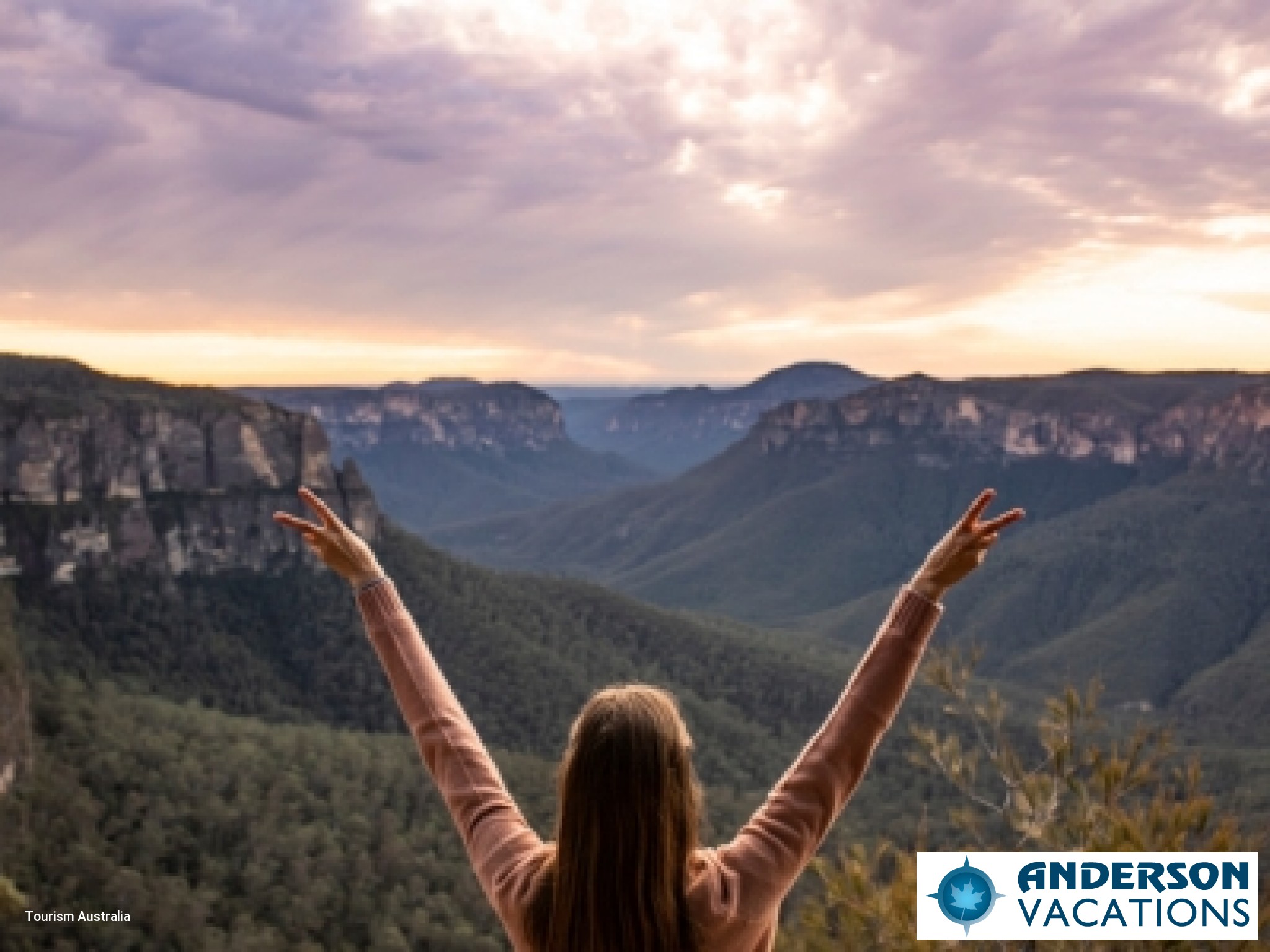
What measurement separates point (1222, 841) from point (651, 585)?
7232 inches

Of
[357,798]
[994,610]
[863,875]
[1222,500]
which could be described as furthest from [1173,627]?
[863,875]

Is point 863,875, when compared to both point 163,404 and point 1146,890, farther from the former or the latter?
point 163,404

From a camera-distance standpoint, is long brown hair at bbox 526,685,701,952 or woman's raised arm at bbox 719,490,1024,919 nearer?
long brown hair at bbox 526,685,701,952

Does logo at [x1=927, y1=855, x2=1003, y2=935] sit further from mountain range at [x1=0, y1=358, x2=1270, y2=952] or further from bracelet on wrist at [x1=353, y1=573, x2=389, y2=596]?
bracelet on wrist at [x1=353, y1=573, x2=389, y2=596]

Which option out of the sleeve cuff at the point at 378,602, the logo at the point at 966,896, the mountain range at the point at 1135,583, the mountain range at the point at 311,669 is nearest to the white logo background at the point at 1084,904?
the logo at the point at 966,896

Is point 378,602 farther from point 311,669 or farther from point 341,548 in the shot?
point 311,669

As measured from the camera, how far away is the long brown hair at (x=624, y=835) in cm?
299

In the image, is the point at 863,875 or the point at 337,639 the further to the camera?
the point at 337,639

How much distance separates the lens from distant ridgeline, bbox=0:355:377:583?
79.8 meters

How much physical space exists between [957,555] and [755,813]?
3.34 feet

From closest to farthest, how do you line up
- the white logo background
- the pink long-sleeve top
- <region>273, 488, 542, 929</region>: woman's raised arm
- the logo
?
the pink long-sleeve top, <region>273, 488, 542, 929</region>: woman's raised arm, the white logo background, the logo

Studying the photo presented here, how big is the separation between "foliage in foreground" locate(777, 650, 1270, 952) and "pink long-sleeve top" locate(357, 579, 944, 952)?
4148mm

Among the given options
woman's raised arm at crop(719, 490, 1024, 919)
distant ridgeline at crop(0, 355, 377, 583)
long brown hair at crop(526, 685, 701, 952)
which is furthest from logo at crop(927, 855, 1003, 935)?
distant ridgeline at crop(0, 355, 377, 583)

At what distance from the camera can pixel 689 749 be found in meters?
3.15
